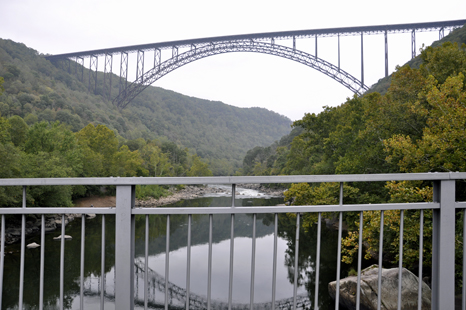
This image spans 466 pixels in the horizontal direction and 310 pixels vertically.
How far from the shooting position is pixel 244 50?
130 ft

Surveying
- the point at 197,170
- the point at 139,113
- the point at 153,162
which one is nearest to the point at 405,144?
the point at 153,162

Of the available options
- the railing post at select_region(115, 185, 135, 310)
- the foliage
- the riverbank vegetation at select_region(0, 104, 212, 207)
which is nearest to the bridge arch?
the riverbank vegetation at select_region(0, 104, 212, 207)

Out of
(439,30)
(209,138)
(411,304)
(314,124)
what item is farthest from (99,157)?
(209,138)

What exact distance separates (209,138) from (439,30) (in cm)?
6229

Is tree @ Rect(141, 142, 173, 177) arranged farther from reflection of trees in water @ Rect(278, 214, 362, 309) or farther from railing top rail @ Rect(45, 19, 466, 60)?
reflection of trees in water @ Rect(278, 214, 362, 309)

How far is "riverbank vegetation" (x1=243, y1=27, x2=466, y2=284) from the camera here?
7.32m

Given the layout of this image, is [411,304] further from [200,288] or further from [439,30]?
[439,30]

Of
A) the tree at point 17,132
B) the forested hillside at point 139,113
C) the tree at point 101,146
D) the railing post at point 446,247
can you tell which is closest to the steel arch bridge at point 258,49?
the forested hillside at point 139,113

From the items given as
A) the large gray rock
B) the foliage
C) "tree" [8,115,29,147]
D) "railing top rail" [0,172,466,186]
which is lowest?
the large gray rock

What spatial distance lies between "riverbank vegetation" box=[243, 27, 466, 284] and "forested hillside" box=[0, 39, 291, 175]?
37314 mm

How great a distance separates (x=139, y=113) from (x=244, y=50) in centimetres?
4110

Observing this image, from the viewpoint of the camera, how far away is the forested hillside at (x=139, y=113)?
4512cm

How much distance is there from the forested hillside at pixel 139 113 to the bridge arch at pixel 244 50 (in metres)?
11.9

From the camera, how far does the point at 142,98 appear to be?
267 feet
